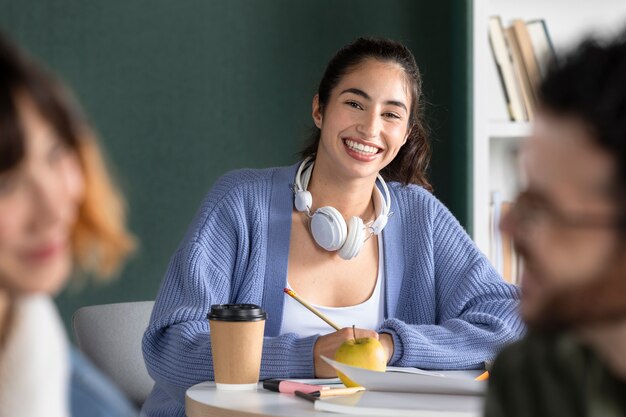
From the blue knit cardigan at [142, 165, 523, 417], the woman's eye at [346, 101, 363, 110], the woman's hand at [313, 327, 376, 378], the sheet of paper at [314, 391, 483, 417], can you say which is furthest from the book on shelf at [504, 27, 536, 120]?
the sheet of paper at [314, 391, 483, 417]

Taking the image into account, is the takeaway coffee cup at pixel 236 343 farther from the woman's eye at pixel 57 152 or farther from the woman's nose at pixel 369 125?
the woman's eye at pixel 57 152

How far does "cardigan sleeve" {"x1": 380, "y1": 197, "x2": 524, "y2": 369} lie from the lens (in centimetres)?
210

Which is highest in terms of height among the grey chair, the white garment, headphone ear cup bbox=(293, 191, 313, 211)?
headphone ear cup bbox=(293, 191, 313, 211)

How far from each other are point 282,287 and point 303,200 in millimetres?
228

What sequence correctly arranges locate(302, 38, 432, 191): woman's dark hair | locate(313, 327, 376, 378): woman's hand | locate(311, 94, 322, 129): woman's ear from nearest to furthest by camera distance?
locate(313, 327, 376, 378): woman's hand, locate(302, 38, 432, 191): woman's dark hair, locate(311, 94, 322, 129): woman's ear

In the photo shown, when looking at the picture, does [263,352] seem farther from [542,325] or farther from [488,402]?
[542,325]

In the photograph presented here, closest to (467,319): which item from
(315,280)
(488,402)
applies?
(315,280)

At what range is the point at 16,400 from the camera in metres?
0.76

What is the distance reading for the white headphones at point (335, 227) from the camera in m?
2.38

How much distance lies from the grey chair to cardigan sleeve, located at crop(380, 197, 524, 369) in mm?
733

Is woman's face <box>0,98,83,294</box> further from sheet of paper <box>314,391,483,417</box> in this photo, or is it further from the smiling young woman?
the smiling young woman

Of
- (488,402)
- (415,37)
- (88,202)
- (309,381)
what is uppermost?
(415,37)

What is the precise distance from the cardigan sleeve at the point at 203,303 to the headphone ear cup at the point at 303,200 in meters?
0.15

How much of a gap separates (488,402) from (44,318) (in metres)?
0.35
